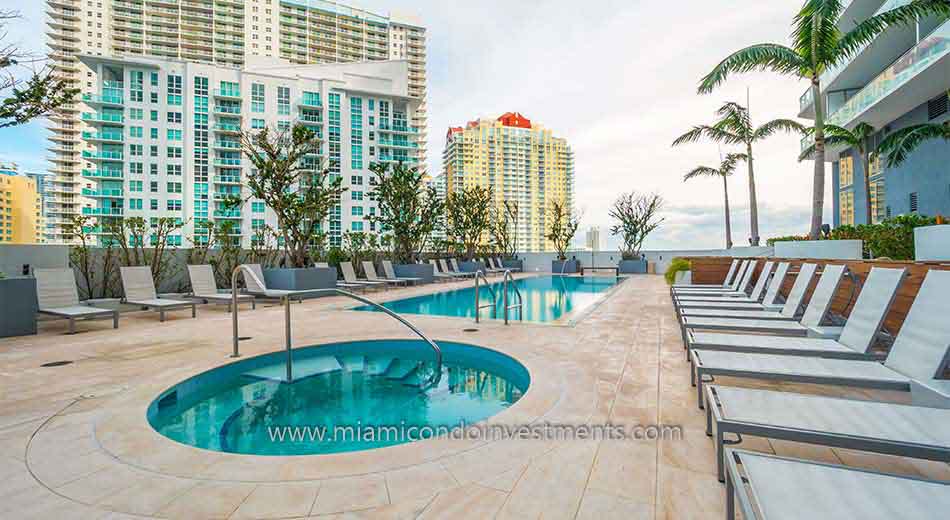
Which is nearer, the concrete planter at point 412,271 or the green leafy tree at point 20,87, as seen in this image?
the green leafy tree at point 20,87

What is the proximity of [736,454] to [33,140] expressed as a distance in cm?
6741

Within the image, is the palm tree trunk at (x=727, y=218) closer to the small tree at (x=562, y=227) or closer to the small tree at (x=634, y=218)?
the small tree at (x=634, y=218)

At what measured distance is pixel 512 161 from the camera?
41688 mm

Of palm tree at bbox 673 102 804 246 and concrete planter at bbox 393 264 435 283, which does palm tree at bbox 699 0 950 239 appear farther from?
concrete planter at bbox 393 264 435 283

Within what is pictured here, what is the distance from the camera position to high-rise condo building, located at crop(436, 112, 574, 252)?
131 feet

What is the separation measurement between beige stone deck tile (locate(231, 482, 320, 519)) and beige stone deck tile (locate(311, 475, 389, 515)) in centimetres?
4

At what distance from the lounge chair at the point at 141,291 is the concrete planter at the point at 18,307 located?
51.2 inches

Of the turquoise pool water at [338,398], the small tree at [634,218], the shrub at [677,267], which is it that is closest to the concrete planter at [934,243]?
the turquoise pool water at [338,398]

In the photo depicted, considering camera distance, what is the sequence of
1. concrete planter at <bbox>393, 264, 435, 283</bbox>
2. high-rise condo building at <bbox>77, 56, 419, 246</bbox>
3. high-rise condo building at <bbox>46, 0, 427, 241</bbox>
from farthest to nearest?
high-rise condo building at <bbox>46, 0, 427, 241</bbox>, high-rise condo building at <bbox>77, 56, 419, 246</bbox>, concrete planter at <bbox>393, 264, 435, 283</bbox>

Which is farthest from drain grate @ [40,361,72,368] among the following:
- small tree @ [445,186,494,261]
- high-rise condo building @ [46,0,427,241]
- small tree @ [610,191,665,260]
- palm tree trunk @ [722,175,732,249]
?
high-rise condo building @ [46,0,427,241]

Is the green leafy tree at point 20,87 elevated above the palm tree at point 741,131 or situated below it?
below

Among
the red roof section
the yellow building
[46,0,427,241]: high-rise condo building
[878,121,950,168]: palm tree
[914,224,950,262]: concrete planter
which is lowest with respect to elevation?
[914,224,950,262]: concrete planter

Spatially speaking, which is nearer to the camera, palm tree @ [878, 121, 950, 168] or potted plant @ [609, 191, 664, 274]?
palm tree @ [878, 121, 950, 168]

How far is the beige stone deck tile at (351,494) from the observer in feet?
5.54
